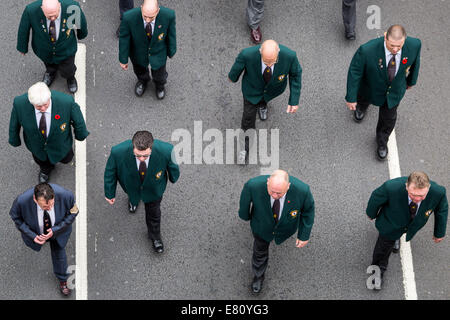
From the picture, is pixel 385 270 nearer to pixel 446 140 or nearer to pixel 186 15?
pixel 446 140

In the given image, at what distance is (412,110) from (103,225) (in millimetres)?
4843

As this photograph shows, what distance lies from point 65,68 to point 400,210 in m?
5.22

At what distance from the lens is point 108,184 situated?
42.1 feet

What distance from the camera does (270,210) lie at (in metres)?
12.7

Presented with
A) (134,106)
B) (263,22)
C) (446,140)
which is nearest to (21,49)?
(134,106)

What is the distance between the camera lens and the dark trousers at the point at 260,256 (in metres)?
13.1

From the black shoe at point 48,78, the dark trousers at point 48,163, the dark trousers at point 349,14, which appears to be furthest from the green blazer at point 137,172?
the dark trousers at point 349,14

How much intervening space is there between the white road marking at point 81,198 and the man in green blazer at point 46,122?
2.32 feet

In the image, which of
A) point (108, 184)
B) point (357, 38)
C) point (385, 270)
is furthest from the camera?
point (357, 38)

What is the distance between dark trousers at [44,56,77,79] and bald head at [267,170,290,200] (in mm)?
3942

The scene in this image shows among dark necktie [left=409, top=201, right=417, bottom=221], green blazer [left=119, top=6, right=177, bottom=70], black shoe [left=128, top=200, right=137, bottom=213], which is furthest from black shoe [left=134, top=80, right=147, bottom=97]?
dark necktie [left=409, top=201, right=417, bottom=221]

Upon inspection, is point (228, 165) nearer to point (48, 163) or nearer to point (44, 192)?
point (48, 163)

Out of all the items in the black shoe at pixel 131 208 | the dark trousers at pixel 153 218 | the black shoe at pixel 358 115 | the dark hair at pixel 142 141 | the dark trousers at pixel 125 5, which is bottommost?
the dark trousers at pixel 153 218

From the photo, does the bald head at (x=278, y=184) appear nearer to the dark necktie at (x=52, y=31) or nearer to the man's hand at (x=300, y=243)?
the man's hand at (x=300, y=243)
